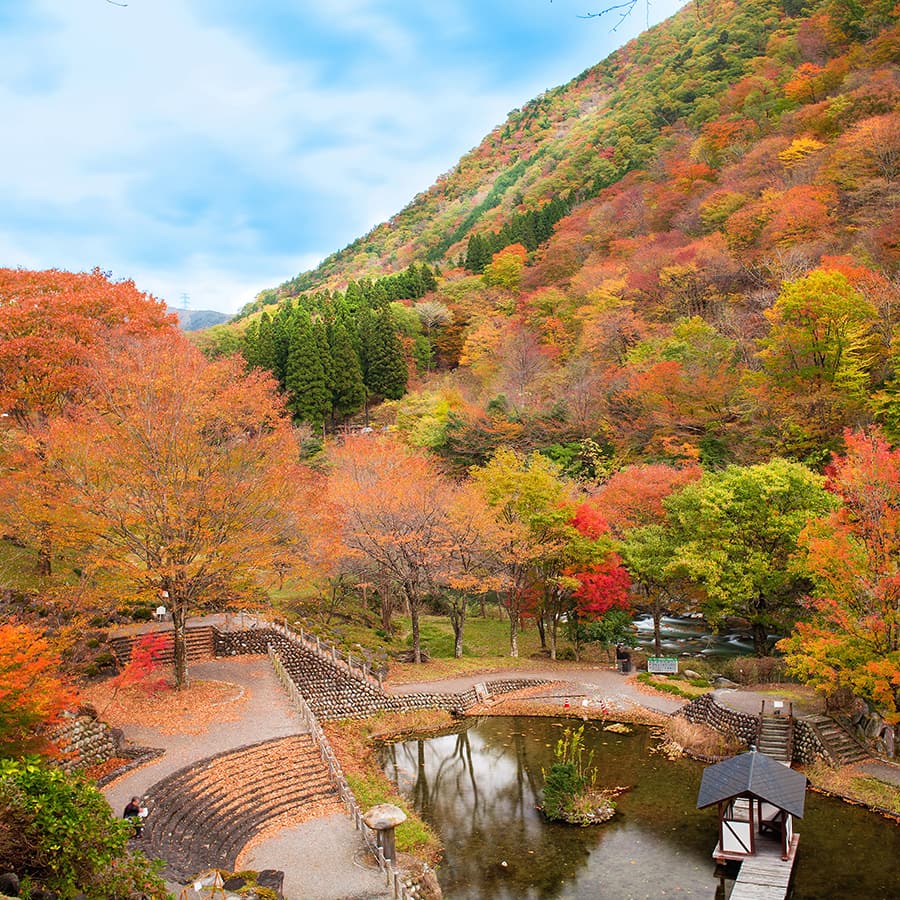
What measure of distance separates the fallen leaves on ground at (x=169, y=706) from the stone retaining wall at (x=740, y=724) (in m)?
15.0

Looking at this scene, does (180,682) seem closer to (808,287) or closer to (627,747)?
(627,747)

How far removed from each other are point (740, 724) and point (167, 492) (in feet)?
63.9

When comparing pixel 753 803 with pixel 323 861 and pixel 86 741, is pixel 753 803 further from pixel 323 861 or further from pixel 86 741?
pixel 86 741

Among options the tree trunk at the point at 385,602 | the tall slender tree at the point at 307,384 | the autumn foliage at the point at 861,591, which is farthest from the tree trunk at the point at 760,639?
the tall slender tree at the point at 307,384

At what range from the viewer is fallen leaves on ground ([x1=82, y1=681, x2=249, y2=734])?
20.2 metres

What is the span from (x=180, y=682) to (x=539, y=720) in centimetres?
1264

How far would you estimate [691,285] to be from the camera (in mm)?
49781

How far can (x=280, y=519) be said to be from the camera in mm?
24484

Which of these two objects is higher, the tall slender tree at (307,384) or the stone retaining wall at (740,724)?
the tall slender tree at (307,384)

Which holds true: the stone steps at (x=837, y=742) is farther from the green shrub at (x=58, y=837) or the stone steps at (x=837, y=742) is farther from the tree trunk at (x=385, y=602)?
the green shrub at (x=58, y=837)

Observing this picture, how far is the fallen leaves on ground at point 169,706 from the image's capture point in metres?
20.2

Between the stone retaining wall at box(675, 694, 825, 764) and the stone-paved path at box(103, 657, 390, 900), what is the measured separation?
12.3 meters

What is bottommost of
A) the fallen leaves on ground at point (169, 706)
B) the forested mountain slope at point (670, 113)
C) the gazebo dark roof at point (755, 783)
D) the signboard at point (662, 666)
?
the signboard at point (662, 666)

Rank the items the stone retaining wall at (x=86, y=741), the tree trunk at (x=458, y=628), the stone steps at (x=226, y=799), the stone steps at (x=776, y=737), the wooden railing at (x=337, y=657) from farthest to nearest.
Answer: the tree trunk at (x=458, y=628) → the wooden railing at (x=337, y=657) → the stone steps at (x=776, y=737) → the stone retaining wall at (x=86, y=741) → the stone steps at (x=226, y=799)
